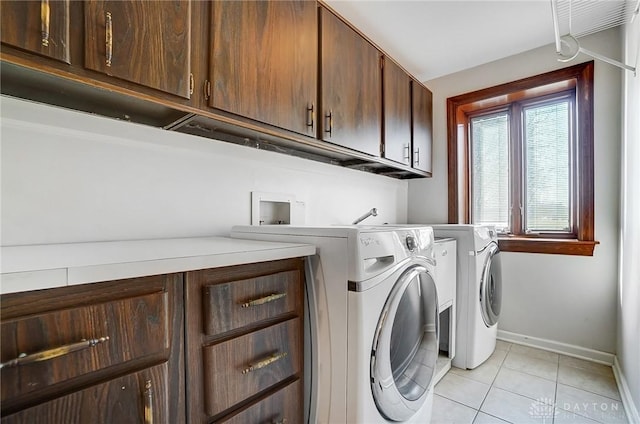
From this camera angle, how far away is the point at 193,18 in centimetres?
107

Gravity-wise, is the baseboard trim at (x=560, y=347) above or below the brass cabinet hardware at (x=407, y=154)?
below

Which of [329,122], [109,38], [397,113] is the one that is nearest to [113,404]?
[109,38]

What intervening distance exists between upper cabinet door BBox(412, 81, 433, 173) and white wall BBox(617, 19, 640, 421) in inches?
49.2

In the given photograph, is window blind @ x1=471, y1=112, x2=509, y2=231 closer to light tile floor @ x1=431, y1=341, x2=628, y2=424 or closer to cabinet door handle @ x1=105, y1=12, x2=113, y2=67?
light tile floor @ x1=431, y1=341, x2=628, y2=424

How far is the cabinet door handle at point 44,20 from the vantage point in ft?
2.53

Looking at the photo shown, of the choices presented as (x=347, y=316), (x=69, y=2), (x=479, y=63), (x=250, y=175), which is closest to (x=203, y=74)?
(x=69, y=2)

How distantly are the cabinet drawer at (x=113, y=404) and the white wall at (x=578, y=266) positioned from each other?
2.65 m

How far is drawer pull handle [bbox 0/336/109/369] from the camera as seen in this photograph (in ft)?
1.70

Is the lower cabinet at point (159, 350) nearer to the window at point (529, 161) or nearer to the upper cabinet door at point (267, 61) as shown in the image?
the upper cabinet door at point (267, 61)

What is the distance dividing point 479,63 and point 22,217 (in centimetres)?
316

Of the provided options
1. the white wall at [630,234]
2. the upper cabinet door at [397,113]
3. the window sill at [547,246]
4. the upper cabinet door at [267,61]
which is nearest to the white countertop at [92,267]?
the upper cabinet door at [267,61]

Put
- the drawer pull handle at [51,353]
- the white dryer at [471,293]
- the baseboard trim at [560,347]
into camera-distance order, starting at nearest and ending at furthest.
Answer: the drawer pull handle at [51,353] < the white dryer at [471,293] < the baseboard trim at [560,347]

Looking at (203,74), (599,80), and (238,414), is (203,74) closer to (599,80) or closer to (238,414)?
(238,414)

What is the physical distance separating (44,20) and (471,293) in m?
2.34
